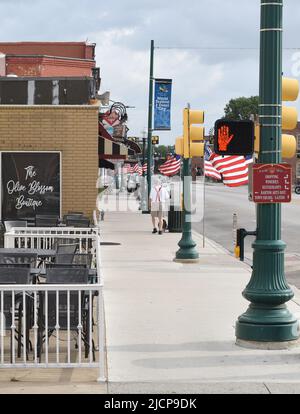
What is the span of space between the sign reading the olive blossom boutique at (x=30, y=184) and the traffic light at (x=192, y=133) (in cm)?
324

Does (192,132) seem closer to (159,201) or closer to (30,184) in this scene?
(30,184)

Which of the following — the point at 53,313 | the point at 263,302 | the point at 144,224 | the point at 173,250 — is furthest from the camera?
the point at 144,224

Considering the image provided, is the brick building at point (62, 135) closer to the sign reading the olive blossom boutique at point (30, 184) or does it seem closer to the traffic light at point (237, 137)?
the sign reading the olive blossom boutique at point (30, 184)

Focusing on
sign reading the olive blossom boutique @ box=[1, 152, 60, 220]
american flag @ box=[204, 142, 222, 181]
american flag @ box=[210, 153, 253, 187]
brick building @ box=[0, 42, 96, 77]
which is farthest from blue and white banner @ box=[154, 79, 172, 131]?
american flag @ box=[210, 153, 253, 187]

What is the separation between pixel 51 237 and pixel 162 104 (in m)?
20.1

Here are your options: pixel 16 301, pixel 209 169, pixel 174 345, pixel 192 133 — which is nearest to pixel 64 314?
pixel 16 301

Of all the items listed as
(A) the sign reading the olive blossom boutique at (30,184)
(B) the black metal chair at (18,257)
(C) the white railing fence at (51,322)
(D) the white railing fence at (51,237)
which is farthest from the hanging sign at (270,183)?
(A) the sign reading the olive blossom boutique at (30,184)

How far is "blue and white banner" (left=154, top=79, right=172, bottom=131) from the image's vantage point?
33750 millimetres

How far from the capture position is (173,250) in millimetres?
19875
